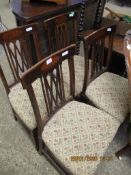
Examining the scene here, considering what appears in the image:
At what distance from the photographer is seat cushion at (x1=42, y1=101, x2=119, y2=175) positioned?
3.15 ft

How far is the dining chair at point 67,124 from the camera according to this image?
0.94 metres

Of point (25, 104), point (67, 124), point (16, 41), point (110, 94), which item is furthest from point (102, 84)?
point (16, 41)

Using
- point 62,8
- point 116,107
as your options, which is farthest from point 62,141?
point 62,8

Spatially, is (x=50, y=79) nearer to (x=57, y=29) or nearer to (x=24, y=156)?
(x=57, y=29)

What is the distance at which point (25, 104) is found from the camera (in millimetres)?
1238

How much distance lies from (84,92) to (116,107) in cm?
27

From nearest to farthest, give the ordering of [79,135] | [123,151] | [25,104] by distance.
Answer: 1. [79,135]
2. [25,104]
3. [123,151]

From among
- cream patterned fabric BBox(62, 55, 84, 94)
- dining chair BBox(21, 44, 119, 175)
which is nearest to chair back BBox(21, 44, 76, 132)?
dining chair BBox(21, 44, 119, 175)

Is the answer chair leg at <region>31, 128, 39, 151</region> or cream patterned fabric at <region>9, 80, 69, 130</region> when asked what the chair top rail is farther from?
chair leg at <region>31, 128, 39, 151</region>

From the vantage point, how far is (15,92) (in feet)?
4.28

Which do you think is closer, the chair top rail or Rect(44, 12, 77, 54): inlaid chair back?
the chair top rail

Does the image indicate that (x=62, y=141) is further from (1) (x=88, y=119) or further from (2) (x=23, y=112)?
(2) (x=23, y=112)

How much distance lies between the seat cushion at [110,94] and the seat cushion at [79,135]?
77 mm

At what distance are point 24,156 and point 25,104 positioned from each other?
→ 0.43 metres
